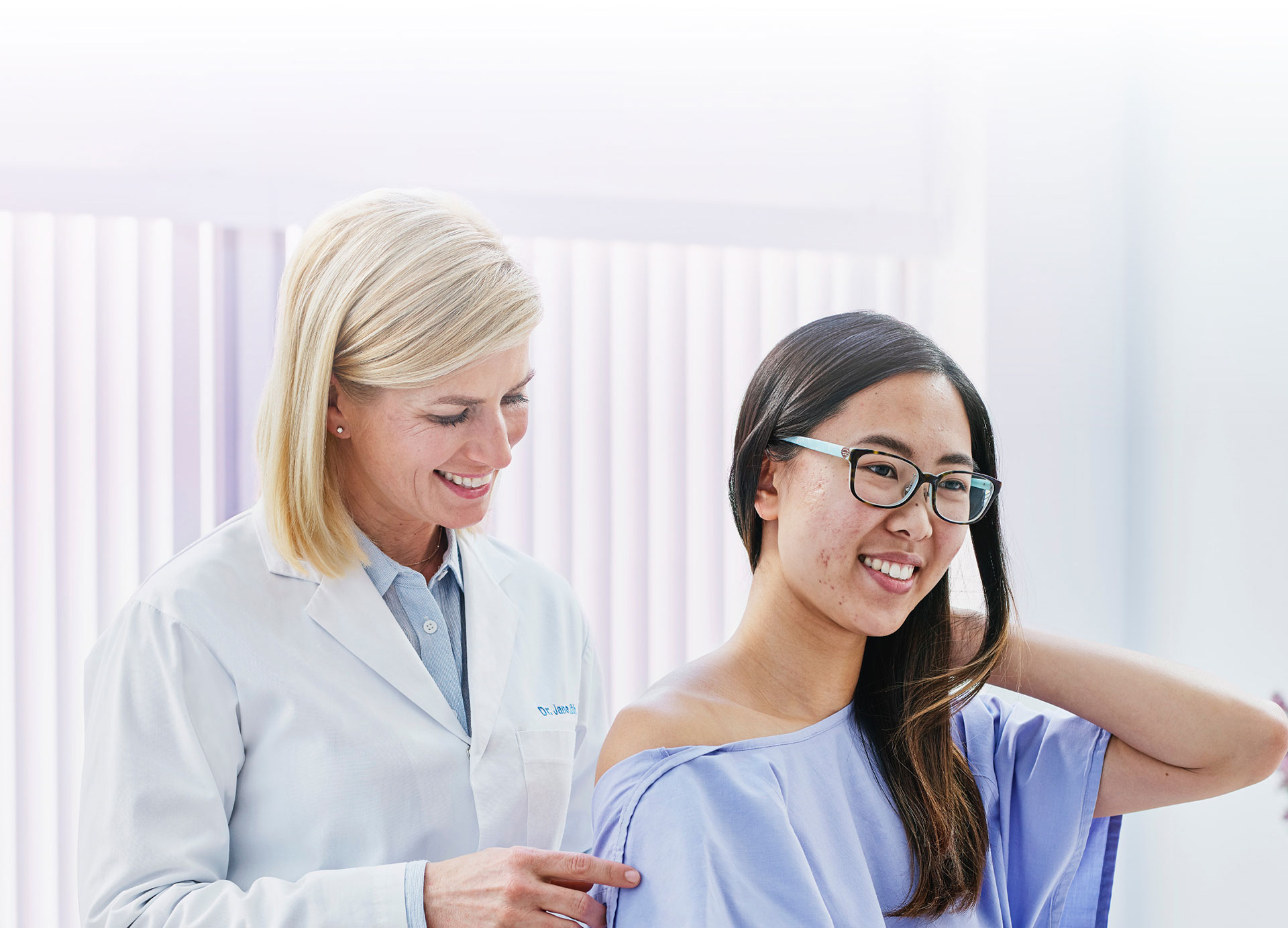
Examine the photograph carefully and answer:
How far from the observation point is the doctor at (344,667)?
1166 millimetres

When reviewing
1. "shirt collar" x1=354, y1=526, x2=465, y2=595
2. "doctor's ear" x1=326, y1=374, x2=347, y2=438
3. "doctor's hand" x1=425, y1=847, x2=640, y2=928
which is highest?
"doctor's ear" x1=326, y1=374, x2=347, y2=438

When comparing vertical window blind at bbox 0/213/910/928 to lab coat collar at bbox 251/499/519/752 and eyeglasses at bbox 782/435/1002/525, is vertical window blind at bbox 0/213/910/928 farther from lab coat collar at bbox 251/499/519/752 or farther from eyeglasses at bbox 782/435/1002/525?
eyeglasses at bbox 782/435/1002/525

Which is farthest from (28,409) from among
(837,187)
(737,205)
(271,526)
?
(837,187)

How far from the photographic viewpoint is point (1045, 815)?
4.06ft

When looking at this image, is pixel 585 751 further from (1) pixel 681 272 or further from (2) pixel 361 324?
(1) pixel 681 272

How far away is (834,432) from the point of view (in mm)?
1100

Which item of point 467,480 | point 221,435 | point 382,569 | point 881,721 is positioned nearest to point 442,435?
point 467,480

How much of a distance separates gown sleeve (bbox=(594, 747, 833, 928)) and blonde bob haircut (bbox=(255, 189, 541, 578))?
0.54 meters

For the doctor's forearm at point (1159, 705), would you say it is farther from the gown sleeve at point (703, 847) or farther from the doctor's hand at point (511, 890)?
the doctor's hand at point (511, 890)

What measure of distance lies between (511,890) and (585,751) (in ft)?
1.61

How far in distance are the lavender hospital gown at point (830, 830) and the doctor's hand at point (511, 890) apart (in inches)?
1.3

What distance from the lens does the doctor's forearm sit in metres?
1.19

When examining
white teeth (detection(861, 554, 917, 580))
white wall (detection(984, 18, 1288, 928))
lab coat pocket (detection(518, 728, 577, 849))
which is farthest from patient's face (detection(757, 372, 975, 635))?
white wall (detection(984, 18, 1288, 928))

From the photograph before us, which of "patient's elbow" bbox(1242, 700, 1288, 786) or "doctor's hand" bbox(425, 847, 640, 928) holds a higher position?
"patient's elbow" bbox(1242, 700, 1288, 786)
